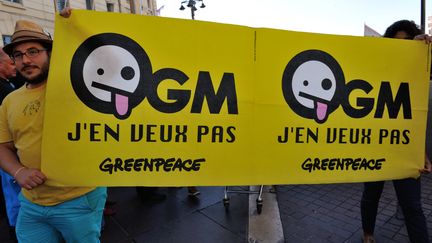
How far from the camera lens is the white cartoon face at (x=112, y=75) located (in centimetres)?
180

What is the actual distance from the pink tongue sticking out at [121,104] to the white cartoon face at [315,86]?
3.75 ft

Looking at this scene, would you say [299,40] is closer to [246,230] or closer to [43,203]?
[43,203]

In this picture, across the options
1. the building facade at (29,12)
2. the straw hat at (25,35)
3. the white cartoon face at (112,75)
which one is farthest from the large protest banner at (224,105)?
the building facade at (29,12)

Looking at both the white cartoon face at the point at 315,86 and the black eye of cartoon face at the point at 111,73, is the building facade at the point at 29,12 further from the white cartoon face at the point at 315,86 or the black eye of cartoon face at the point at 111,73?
the white cartoon face at the point at 315,86

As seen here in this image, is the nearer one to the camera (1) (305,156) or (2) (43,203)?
(2) (43,203)

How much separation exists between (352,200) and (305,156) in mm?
2470

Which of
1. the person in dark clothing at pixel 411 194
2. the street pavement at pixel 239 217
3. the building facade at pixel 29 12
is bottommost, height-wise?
the street pavement at pixel 239 217

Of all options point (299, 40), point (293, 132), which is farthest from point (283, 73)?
point (293, 132)

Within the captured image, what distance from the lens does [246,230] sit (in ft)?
10.8

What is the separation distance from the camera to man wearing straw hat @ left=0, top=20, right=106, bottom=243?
67.8 inches

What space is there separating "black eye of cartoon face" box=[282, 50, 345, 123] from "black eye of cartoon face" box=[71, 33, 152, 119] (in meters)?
0.98

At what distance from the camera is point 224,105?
192cm

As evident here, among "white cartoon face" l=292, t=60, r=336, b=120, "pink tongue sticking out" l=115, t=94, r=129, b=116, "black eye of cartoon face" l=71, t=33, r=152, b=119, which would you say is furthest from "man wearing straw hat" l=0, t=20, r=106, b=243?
"white cartoon face" l=292, t=60, r=336, b=120

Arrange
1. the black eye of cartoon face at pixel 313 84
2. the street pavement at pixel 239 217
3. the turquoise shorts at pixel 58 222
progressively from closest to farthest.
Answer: the turquoise shorts at pixel 58 222
the black eye of cartoon face at pixel 313 84
the street pavement at pixel 239 217
